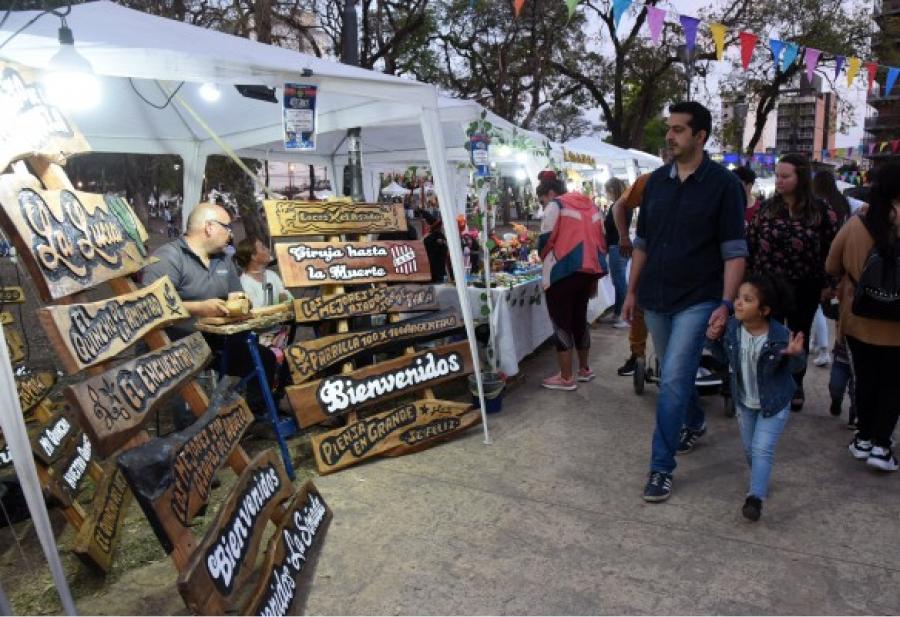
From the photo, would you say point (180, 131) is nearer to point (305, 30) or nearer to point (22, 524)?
point (22, 524)

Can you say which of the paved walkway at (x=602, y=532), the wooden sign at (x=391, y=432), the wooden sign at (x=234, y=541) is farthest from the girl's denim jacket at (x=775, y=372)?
the wooden sign at (x=234, y=541)

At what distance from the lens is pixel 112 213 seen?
2.83 meters

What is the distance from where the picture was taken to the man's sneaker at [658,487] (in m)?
3.32

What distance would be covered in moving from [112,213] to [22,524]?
182 centimetres

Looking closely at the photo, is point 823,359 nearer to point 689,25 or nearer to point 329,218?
point 329,218

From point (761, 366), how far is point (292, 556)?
2.35 meters

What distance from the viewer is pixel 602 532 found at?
3047 mm

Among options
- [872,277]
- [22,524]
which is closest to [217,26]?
[22,524]

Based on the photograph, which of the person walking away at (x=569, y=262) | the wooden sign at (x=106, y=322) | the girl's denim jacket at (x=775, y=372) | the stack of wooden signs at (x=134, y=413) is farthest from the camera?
the person walking away at (x=569, y=262)

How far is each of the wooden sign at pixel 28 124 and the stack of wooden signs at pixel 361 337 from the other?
54.7 inches

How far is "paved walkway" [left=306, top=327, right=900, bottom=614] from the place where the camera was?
253 cm

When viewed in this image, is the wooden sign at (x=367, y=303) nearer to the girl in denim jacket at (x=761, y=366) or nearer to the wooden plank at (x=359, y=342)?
the wooden plank at (x=359, y=342)

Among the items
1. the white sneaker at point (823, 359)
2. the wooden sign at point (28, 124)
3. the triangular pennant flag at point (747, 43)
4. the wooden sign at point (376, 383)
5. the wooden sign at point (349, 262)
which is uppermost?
the triangular pennant flag at point (747, 43)

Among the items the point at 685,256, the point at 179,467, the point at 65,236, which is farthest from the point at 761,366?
the point at 65,236
